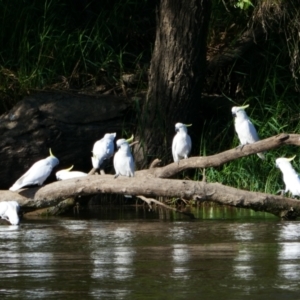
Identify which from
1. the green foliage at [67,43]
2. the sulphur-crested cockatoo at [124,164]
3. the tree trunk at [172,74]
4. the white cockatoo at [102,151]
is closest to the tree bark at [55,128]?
the tree trunk at [172,74]

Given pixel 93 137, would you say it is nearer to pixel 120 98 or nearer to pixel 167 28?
pixel 120 98

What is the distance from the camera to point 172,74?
1248 cm

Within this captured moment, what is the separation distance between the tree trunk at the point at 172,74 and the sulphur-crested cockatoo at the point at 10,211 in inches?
119

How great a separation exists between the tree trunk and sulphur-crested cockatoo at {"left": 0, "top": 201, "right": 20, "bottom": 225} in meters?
3.02

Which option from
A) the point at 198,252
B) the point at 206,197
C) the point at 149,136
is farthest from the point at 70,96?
the point at 198,252

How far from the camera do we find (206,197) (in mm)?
9750

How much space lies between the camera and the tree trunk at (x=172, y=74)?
1238 cm

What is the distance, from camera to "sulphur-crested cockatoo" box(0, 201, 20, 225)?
383 inches

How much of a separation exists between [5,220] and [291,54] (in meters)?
5.07

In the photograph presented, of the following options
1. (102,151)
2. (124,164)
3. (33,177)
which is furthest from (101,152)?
(33,177)

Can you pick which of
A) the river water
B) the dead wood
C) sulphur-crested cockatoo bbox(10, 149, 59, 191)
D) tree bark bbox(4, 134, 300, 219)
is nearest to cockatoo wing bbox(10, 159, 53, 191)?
sulphur-crested cockatoo bbox(10, 149, 59, 191)

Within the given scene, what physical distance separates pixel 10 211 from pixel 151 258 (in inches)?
96.6

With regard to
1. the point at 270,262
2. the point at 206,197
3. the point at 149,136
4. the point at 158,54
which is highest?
the point at 158,54

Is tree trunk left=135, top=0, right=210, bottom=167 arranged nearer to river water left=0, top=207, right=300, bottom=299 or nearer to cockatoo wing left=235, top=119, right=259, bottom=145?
cockatoo wing left=235, top=119, right=259, bottom=145
